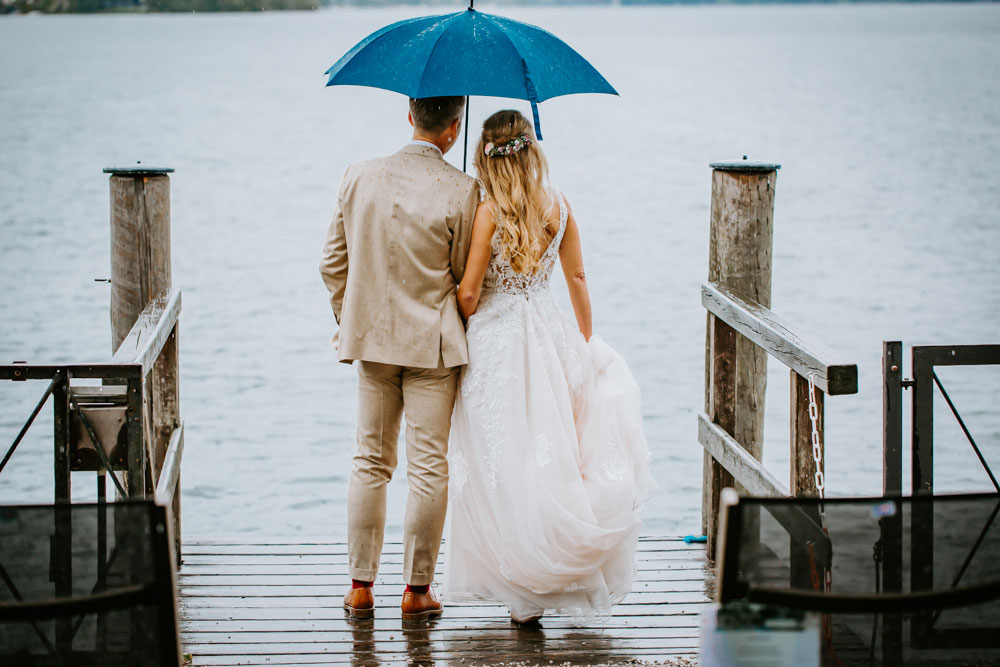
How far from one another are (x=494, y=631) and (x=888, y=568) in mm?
1775

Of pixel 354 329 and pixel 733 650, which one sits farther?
pixel 354 329

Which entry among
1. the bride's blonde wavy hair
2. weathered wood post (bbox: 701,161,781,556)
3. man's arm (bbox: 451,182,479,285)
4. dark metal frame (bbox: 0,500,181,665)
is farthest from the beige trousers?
dark metal frame (bbox: 0,500,181,665)

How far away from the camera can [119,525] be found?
203 cm

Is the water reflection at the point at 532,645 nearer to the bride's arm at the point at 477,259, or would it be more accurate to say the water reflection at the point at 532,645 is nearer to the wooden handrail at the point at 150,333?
the bride's arm at the point at 477,259

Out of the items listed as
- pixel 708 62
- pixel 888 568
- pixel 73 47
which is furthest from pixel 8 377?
pixel 73 47

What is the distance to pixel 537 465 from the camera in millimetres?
3543

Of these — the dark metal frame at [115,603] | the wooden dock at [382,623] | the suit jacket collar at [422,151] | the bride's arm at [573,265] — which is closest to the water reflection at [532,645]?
the wooden dock at [382,623]

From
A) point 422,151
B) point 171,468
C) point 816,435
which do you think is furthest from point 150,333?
point 816,435

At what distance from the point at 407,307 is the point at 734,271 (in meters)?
1.57

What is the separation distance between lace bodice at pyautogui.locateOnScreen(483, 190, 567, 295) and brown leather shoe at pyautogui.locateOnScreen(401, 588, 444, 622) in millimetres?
986

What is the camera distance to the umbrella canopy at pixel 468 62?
133 inches

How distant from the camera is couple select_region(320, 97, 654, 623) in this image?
3.45 meters

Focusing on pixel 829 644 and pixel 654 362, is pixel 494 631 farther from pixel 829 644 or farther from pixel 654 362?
pixel 654 362

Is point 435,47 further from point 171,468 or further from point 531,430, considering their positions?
point 171,468
